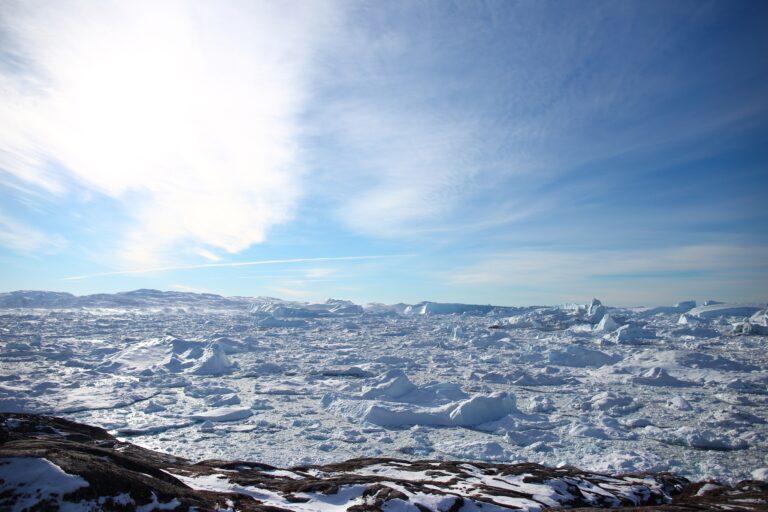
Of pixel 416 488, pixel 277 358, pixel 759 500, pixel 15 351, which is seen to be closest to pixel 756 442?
pixel 759 500

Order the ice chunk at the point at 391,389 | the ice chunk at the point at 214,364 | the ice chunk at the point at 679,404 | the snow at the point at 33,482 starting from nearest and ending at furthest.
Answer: the snow at the point at 33,482
the ice chunk at the point at 679,404
the ice chunk at the point at 391,389
the ice chunk at the point at 214,364

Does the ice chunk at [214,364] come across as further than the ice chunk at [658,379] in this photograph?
Yes

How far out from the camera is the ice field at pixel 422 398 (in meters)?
12.6

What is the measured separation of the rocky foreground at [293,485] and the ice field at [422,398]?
2.50 meters

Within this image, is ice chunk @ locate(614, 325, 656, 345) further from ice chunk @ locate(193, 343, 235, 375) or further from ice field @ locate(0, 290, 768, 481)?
ice chunk @ locate(193, 343, 235, 375)

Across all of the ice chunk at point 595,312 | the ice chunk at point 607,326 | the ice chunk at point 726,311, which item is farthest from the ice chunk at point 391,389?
the ice chunk at point 726,311

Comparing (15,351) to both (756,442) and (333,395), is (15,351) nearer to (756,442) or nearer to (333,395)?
(333,395)

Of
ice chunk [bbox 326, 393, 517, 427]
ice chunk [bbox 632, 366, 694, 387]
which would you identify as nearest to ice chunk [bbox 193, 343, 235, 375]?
ice chunk [bbox 326, 393, 517, 427]

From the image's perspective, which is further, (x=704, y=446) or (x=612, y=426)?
(x=612, y=426)

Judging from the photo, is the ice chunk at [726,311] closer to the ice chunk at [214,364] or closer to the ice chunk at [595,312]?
the ice chunk at [595,312]

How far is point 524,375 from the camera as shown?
73.3ft

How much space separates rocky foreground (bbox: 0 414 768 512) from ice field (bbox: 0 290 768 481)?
2.50 m

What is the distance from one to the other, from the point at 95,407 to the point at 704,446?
68.8 ft

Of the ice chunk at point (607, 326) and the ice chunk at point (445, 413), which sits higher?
the ice chunk at point (607, 326)
